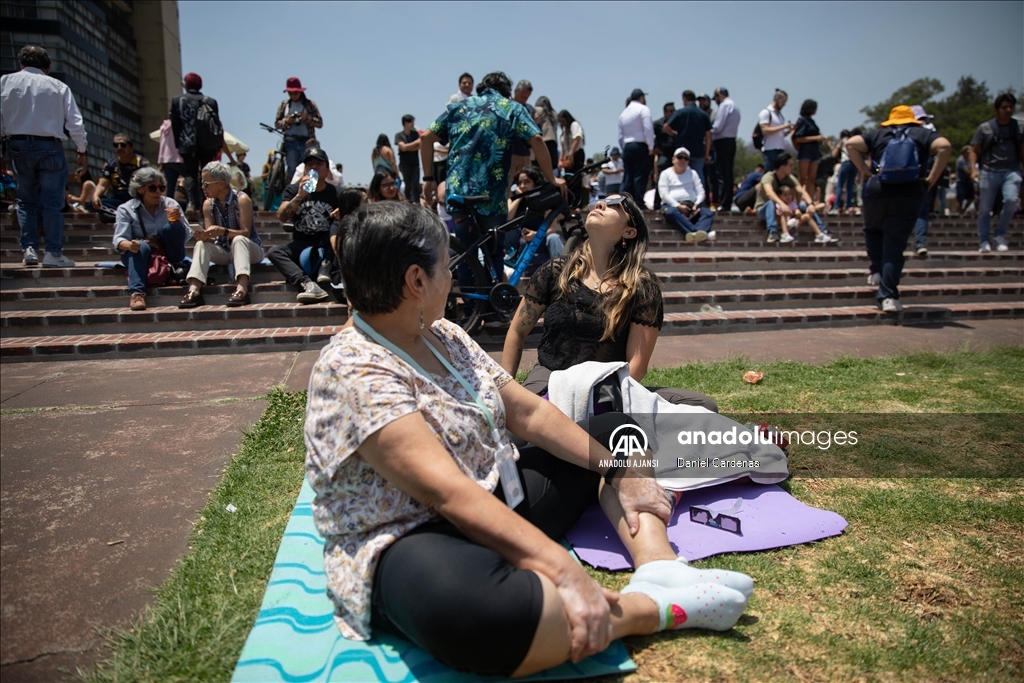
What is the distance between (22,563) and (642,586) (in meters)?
2.10

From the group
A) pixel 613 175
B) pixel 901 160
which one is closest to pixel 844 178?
pixel 613 175

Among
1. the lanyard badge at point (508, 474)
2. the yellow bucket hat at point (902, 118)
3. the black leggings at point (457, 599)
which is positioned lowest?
the black leggings at point (457, 599)

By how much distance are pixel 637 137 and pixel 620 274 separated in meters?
7.42

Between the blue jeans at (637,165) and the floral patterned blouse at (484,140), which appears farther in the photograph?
the blue jeans at (637,165)

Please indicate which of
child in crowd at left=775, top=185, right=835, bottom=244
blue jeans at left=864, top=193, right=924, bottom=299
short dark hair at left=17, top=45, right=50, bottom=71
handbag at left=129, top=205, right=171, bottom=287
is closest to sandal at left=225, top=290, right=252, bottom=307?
handbag at left=129, top=205, right=171, bottom=287

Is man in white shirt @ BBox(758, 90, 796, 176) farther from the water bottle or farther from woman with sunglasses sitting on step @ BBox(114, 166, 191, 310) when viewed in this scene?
woman with sunglasses sitting on step @ BBox(114, 166, 191, 310)

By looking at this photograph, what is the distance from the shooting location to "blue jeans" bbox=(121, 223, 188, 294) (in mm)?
6398

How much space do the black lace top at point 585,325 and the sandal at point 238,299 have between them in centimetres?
446

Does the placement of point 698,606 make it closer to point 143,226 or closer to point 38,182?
point 143,226

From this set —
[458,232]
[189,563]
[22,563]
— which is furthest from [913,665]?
[458,232]

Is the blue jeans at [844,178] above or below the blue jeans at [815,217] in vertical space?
above

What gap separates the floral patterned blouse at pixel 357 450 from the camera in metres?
1.57

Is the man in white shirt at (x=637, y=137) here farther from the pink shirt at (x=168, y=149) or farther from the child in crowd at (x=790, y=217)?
the pink shirt at (x=168, y=149)

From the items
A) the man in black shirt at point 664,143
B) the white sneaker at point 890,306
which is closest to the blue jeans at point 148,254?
the man in black shirt at point 664,143
